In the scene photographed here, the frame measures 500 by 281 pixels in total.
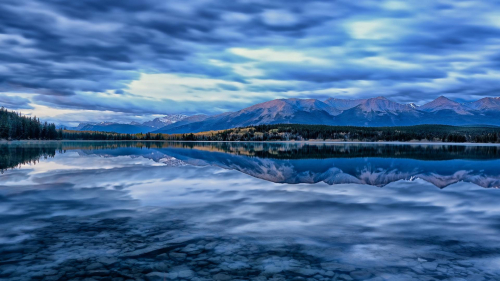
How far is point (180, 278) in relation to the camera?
10.5 metres

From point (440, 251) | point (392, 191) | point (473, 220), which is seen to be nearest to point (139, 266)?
point (440, 251)

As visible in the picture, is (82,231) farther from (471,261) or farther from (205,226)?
(471,261)

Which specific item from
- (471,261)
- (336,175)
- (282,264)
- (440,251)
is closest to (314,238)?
(282,264)

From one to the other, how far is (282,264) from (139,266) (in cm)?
458

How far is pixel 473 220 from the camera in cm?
1788

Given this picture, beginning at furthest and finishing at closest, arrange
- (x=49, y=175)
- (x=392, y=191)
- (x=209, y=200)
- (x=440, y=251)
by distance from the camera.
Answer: (x=49, y=175) → (x=392, y=191) → (x=209, y=200) → (x=440, y=251)

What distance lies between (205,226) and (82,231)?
17.1ft

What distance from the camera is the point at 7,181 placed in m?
30.4

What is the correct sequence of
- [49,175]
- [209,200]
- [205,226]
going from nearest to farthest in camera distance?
[205,226]
[209,200]
[49,175]

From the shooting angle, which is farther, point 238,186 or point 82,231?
point 238,186

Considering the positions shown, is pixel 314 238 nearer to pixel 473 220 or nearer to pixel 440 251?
pixel 440 251

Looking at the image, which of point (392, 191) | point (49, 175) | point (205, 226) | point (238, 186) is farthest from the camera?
point (49, 175)

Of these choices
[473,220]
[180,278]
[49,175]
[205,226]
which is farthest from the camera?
[49,175]

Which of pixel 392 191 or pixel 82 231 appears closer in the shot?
pixel 82 231
